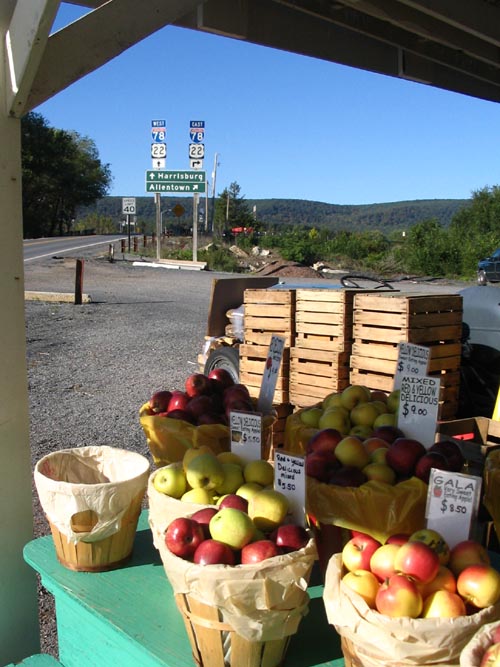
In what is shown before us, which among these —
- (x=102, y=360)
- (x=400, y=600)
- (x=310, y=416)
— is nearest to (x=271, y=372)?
(x=310, y=416)

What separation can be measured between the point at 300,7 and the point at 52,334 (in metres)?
9.79

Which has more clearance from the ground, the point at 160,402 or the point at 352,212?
the point at 352,212

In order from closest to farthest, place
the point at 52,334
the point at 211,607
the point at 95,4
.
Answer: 1. the point at 211,607
2. the point at 95,4
3. the point at 52,334

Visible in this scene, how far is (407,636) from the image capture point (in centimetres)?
148

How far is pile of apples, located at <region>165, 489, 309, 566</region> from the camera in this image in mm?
1756

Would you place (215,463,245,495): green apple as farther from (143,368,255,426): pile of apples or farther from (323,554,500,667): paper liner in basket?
(323,554,500,667): paper liner in basket

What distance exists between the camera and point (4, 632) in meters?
2.71

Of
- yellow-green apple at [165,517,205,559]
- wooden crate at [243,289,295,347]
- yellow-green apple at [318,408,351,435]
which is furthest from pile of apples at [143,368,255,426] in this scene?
wooden crate at [243,289,295,347]

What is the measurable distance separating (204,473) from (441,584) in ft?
2.78

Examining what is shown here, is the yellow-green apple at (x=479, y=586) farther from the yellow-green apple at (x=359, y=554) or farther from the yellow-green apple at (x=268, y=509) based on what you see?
the yellow-green apple at (x=268, y=509)

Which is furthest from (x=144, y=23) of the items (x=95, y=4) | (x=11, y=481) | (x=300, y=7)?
(x=11, y=481)

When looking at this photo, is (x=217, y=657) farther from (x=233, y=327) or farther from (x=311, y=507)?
(x=233, y=327)

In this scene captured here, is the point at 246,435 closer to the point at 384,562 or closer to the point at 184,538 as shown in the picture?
the point at 184,538

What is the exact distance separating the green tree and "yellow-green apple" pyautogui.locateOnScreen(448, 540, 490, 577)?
226 feet
